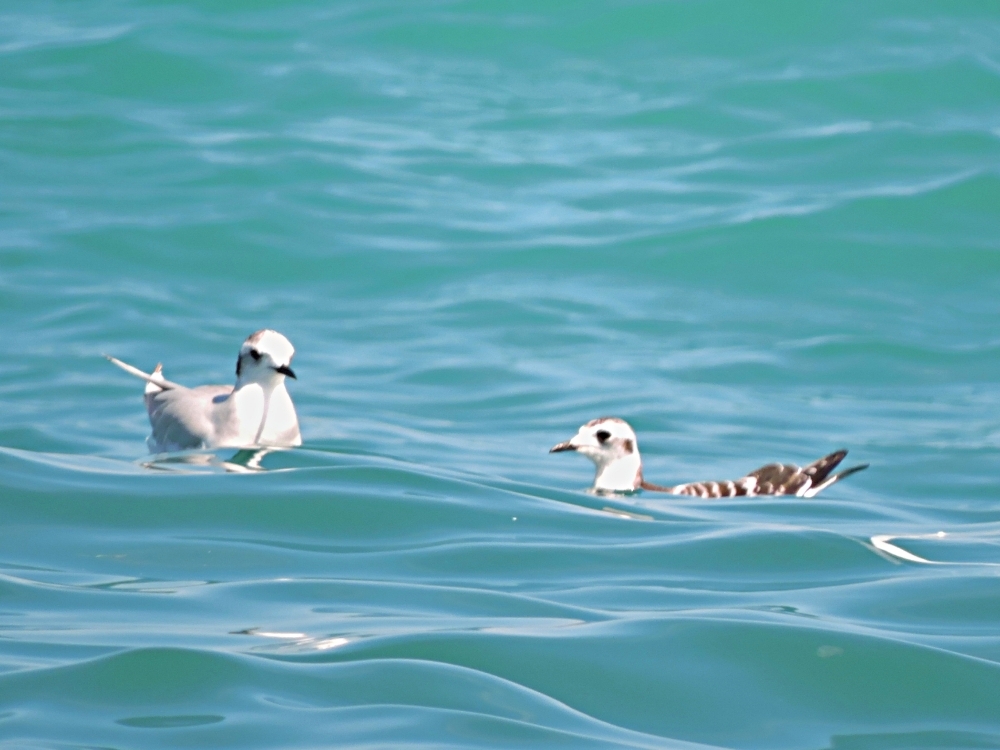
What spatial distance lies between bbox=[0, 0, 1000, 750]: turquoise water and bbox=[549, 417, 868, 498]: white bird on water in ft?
0.89

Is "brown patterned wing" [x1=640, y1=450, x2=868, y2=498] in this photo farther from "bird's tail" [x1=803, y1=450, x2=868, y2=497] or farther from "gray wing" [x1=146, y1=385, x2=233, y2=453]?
"gray wing" [x1=146, y1=385, x2=233, y2=453]

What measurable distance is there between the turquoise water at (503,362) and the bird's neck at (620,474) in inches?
11.5

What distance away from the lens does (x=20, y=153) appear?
22828mm

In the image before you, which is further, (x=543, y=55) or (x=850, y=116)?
(x=543, y=55)

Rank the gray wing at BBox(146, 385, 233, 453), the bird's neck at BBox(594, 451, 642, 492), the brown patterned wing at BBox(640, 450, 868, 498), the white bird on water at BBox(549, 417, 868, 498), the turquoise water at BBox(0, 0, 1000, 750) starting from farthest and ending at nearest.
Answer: the gray wing at BBox(146, 385, 233, 453) → the bird's neck at BBox(594, 451, 642, 492) → the white bird on water at BBox(549, 417, 868, 498) → the brown patterned wing at BBox(640, 450, 868, 498) → the turquoise water at BBox(0, 0, 1000, 750)

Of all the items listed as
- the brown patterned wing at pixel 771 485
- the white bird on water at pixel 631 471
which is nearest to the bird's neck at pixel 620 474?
the white bird on water at pixel 631 471

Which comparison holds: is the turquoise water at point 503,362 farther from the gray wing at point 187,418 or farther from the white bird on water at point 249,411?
the gray wing at point 187,418

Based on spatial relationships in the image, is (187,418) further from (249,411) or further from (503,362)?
(503,362)

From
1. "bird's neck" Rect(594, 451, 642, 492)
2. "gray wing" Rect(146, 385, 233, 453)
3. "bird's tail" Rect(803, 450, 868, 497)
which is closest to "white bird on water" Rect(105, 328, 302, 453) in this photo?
"gray wing" Rect(146, 385, 233, 453)

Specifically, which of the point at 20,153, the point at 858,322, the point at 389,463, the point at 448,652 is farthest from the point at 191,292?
the point at 448,652

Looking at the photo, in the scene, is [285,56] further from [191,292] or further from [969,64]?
[969,64]

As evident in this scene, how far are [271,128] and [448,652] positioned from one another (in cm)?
1937

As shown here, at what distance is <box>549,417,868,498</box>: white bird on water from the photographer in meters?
10.4

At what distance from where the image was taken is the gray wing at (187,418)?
1075 centimetres
